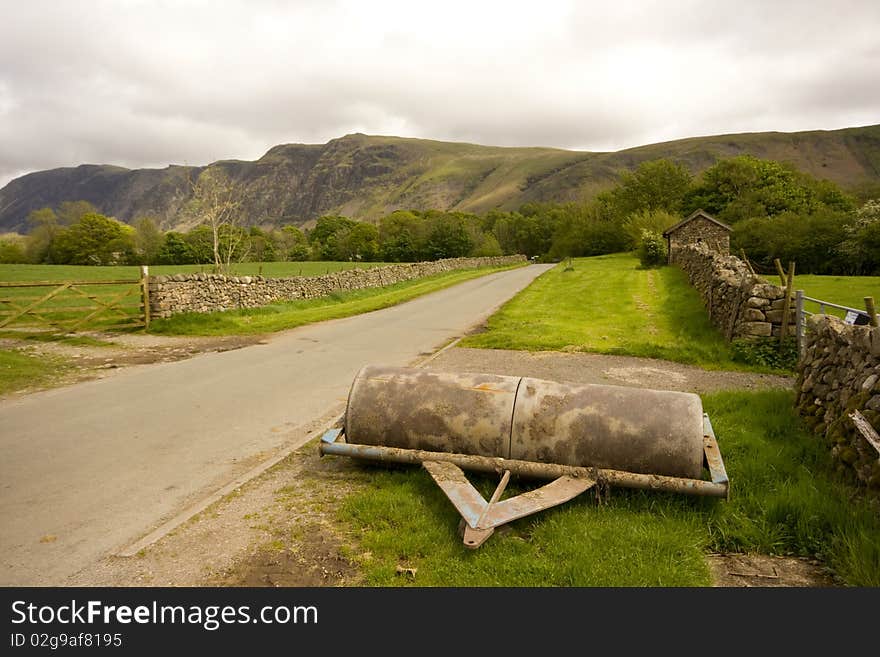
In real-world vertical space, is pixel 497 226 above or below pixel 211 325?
above

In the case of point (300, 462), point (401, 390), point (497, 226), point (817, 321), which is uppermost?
point (497, 226)

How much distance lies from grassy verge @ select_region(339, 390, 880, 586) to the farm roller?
0.21 m

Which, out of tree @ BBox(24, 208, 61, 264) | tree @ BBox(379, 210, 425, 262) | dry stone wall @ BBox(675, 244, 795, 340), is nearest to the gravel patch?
dry stone wall @ BBox(675, 244, 795, 340)

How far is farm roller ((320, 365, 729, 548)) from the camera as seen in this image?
4688 mm

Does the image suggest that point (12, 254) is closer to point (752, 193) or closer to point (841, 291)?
point (841, 291)

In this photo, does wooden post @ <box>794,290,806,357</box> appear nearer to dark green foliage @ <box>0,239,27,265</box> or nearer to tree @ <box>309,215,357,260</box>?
dark green foliage @ <box>0,239,27,265</box>

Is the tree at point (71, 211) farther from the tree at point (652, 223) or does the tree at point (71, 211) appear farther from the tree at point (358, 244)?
the tree at point (652, 223)

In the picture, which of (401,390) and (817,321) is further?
(817,321)

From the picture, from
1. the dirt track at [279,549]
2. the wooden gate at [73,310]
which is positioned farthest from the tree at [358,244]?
the dirt track at [279,549]

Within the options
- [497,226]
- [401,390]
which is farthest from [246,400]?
[497,226]

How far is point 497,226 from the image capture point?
126 meters

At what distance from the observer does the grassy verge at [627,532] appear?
12.3 ft
